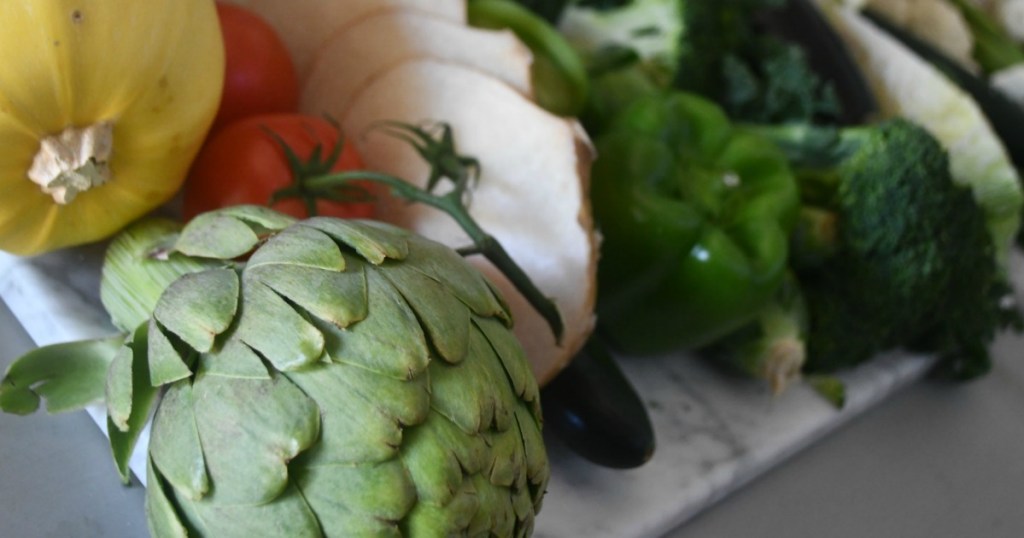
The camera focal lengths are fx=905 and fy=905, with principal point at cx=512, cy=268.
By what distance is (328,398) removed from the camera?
1.64 ft

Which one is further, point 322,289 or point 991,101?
point 991,101

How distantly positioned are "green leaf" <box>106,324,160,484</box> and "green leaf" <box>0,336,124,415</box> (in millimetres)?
74

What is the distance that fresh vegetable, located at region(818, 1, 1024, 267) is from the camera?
1.27 meters

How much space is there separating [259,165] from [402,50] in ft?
0.69

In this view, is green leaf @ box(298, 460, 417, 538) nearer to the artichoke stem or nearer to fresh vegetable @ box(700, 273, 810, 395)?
the artichoke stem

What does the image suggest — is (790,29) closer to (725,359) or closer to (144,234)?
(725,359)

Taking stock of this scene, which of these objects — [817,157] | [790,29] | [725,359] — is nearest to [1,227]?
[725,359]

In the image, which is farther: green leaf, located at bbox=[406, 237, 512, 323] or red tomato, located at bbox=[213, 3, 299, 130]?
red tomato, located at bbox=[213, 3, 299, 130]

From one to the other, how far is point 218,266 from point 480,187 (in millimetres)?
285

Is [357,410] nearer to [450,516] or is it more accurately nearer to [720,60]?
[450,516]

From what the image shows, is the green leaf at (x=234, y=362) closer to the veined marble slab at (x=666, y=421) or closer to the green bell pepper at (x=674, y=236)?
the veined marble slab at (x=666, y=421)

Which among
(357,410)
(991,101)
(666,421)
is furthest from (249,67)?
(991,101)

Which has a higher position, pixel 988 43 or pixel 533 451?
pixel 533 451

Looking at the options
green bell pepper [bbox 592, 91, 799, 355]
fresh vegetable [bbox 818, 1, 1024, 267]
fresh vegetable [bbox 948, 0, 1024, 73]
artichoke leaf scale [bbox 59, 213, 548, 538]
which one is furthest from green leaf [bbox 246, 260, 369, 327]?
fresh vegetable [bbox 948, 0, 1024, 73]
